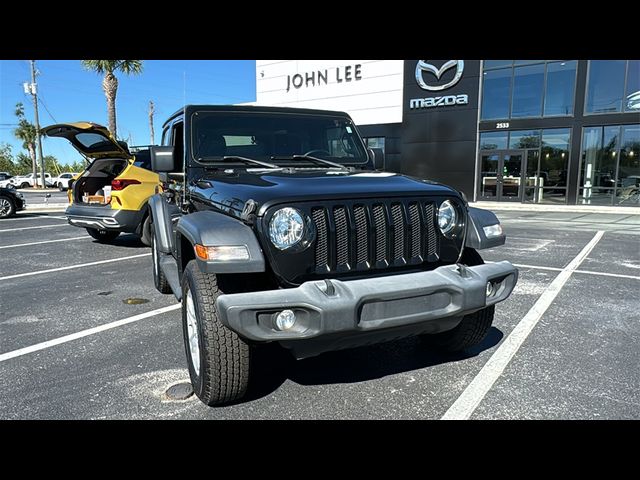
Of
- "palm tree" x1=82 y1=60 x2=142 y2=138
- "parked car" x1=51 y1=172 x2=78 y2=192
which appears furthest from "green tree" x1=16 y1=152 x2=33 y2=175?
"palm tree" x1=82 y1=60 x2=142 y2=138

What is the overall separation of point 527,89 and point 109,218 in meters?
19.0

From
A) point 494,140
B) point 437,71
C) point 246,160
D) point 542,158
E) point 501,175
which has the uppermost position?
point 437,71

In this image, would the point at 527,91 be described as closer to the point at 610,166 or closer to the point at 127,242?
the point at 610,166

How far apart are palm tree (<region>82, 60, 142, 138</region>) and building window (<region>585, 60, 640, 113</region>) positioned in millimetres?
19587

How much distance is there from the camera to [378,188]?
2.90 m

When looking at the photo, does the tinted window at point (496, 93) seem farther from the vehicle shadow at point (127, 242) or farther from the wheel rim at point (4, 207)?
the wheel rim at point (4, 207)

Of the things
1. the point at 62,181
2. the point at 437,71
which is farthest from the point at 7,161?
the point at 437,71

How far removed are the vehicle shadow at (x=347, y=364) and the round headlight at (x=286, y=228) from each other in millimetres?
1093

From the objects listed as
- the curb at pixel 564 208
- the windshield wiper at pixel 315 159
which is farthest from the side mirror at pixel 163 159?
the curb at pixel 564 208

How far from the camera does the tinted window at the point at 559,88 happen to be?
64.2 ft

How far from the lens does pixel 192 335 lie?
10.2 ft
